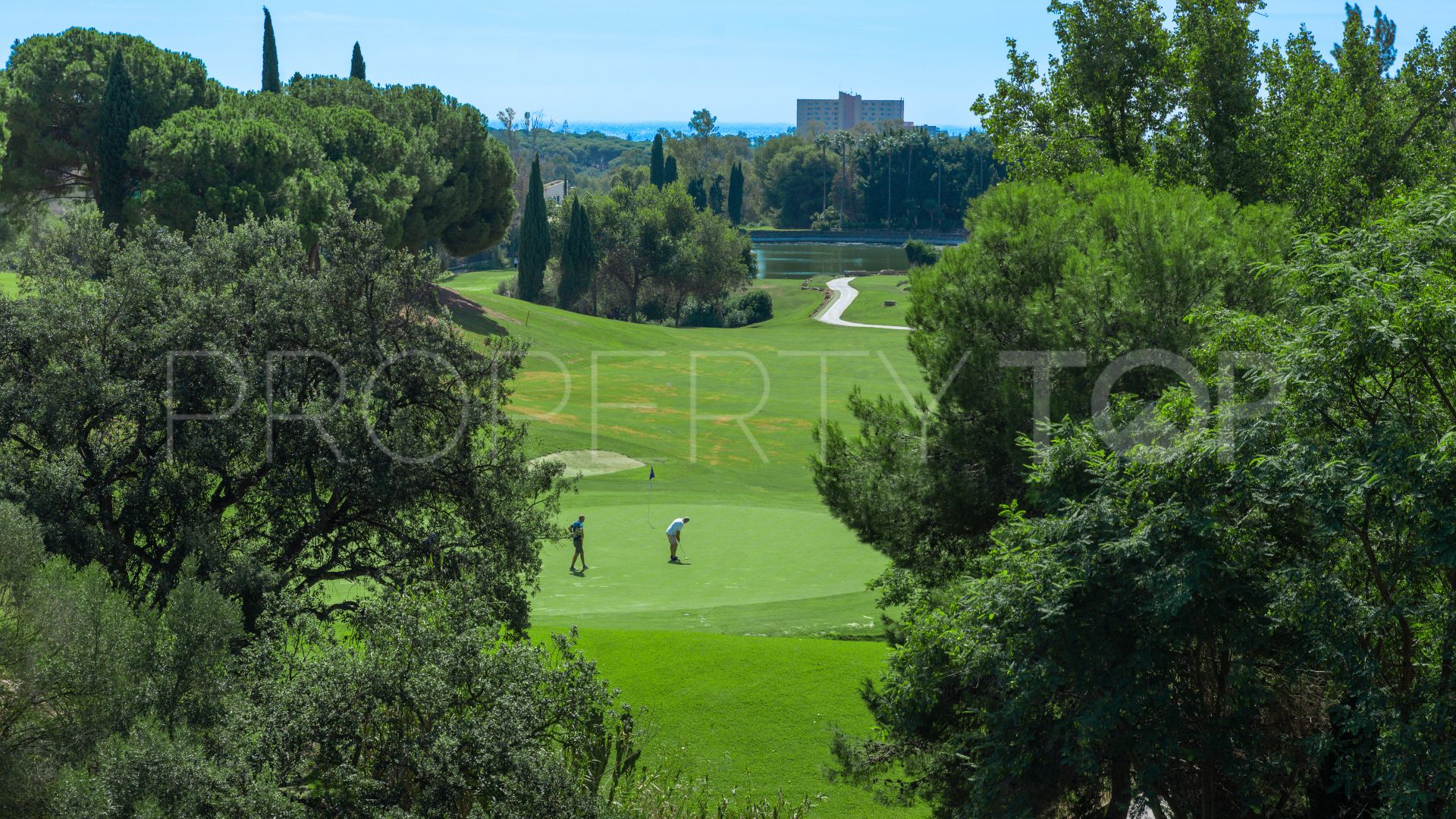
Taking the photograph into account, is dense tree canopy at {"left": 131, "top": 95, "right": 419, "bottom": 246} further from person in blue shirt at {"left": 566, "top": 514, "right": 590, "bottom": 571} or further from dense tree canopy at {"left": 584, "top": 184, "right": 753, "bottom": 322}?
dense tree canopy at {"left": 584, "top": 184, "right": 753, "bottom": 322}

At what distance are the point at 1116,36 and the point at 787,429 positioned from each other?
1969cm

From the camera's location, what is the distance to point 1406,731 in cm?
852

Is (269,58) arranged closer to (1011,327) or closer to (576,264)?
(576,264)

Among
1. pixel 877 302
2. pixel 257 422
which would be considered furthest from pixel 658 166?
pixel 257 422

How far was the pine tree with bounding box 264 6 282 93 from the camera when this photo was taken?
232 feet

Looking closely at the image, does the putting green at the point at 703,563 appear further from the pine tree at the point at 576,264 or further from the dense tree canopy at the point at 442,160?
the pine tree at the point at 576,264

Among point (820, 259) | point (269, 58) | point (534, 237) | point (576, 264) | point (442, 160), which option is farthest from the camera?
point (820, 259)

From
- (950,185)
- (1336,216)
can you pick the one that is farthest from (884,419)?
(950,185)

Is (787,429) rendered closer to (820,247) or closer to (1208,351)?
(1208,351)

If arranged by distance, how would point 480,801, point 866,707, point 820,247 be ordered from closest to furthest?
point 480,801, point 866,707, point 820,247

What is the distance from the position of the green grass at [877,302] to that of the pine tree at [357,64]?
37.4 metres

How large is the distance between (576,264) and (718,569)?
61632 mm

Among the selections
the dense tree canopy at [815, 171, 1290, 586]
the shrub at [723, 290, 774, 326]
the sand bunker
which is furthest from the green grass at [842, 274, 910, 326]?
the dense tree canopy at [815, 171, 1290, 586]

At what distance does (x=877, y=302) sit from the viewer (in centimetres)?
8800
